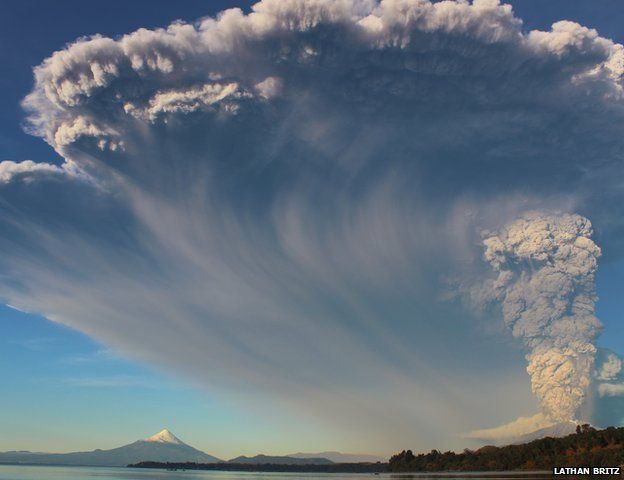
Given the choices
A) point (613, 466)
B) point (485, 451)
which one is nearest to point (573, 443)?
point (613, 466)

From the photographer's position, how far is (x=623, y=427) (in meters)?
152

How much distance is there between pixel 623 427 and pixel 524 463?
2768 centimetres

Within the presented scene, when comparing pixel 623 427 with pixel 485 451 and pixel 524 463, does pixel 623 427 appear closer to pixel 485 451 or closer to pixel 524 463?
pixel 524 463

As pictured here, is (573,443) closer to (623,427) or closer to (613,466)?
(623,427)

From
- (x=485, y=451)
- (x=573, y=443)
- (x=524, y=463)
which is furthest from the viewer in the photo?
(x=485, y=451)

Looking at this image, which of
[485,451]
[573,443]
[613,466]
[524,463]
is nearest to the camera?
[613,466]

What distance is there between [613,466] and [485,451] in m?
87.8

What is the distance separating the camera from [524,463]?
160750 mm

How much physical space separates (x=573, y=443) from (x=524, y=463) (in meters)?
17.8

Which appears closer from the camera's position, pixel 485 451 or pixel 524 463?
pixel 524 463

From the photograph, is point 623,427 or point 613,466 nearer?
point 613,466

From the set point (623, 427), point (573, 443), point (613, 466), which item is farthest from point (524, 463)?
point (613, 466)

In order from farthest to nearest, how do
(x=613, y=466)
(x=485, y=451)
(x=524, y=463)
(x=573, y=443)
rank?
(x=485, y=451) → (x=524, y=463) → (x=573, y=443) → (x=613, y=466)

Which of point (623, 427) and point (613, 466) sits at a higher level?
point (623, 427)
